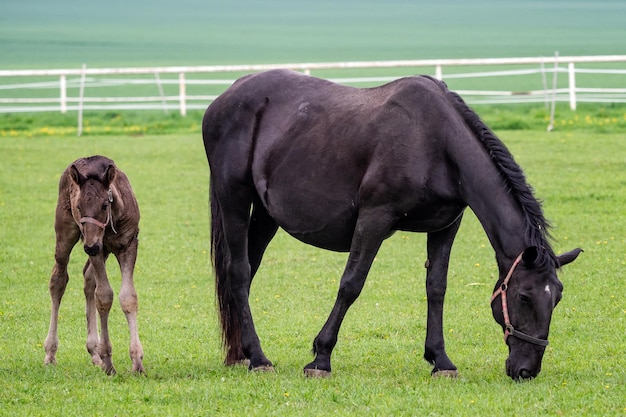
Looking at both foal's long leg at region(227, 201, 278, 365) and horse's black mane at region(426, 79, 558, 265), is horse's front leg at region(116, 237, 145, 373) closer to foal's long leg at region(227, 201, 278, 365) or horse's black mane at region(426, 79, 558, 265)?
foal's long leg at region(227, 201, 278, 365)

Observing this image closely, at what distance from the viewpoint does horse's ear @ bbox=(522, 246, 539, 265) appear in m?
6.41

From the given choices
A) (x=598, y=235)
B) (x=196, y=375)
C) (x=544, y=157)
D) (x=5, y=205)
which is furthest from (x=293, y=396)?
(x=544, y=157)

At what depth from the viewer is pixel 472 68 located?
57.9 meters

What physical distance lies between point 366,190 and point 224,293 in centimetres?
181

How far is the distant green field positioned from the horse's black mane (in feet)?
173

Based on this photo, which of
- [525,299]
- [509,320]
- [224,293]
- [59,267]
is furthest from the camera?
[224,293]

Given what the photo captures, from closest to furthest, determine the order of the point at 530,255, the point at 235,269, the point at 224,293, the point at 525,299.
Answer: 1. the point at 530,255
2. the point at 525,299
3. the point at 235,269
4. the point at 224,293

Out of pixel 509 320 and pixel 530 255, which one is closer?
pixel 530 255

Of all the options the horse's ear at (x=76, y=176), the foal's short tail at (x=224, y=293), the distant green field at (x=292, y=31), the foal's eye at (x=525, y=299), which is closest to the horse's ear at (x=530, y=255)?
the foal's eye at (x=525, y=299)

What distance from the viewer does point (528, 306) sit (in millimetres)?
6566

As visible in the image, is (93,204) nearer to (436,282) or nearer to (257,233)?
(257,233)

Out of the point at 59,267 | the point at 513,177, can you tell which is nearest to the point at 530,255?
the point at 513,177

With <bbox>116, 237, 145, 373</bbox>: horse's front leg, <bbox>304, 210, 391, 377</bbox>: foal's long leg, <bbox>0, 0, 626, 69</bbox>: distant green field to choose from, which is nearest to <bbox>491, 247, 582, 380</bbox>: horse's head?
<bbox>304, 210, 391, 377</bbox>: foal's long leg

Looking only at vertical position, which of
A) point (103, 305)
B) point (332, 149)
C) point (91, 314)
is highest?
point (332, 149)
